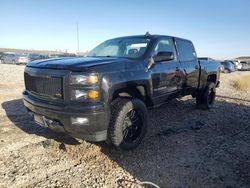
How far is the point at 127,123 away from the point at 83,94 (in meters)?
1.07

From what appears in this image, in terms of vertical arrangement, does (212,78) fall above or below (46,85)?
below

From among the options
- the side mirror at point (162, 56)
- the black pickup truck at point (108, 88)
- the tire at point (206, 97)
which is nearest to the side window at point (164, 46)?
the black pickup truck at point (108, 88)

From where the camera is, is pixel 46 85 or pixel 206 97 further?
pixel 206 97

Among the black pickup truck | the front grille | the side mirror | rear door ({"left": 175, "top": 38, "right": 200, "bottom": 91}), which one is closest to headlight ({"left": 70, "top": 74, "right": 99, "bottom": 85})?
the black pickup truck

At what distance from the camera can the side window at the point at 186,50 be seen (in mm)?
6219

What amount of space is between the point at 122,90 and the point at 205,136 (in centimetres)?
226

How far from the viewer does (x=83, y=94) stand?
372 centimetres

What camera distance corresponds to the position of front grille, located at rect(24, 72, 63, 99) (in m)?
3.86

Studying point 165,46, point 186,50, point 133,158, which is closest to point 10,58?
point 186,50

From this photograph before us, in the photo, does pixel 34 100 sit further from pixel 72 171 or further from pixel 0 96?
pixel 0 96

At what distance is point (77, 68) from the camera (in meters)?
3.75

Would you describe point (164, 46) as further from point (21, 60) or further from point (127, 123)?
point (21, 60)

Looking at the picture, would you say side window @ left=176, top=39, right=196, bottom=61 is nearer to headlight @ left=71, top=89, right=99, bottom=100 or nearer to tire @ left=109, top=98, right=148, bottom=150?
tire @ left=109, top=98, right=148, bottom=150

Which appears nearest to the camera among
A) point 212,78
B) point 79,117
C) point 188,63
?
point 79,117
